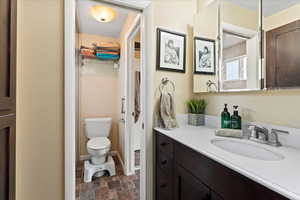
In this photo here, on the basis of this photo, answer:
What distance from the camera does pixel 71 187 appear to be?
1.10 metres

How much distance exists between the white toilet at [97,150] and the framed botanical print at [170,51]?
1.43 metres

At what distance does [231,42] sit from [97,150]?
6.52ft

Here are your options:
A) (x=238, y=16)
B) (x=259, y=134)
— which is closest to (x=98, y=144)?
(x=259, y=134)

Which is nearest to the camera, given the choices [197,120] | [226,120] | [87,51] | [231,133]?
[231,133]

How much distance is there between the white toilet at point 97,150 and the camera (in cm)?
A: 204

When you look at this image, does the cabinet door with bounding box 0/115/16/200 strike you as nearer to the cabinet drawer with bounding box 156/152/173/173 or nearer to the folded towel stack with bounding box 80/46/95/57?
the cabinet drawer with bounding box 156/152/173/173

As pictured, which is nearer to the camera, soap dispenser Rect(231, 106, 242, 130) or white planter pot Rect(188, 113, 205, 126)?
soap dispenser Rect(231, 106, 242, 130)

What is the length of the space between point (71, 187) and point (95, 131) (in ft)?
4.83

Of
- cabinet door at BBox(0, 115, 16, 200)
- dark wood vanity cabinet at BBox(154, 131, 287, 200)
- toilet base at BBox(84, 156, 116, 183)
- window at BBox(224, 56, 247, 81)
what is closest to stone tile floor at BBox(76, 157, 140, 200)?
toilet base at BBox(84, 156, 116, 183)

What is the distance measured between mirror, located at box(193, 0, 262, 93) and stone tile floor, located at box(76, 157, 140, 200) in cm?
142

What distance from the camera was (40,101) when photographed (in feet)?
3.45

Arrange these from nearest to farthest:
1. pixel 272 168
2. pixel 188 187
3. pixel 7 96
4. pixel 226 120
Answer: pixel 272 168 → pixel 7 96 → pixel 188 187 → pixel 226 120

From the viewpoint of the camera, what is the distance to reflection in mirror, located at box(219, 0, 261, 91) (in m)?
1.07

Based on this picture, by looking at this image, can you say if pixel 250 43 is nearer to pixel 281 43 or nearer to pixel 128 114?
pixel 281 43
